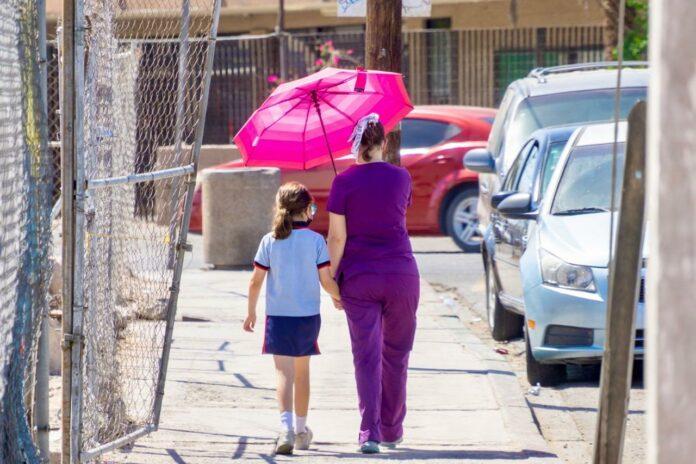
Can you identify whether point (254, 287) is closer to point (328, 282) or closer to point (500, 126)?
point (328, 282)

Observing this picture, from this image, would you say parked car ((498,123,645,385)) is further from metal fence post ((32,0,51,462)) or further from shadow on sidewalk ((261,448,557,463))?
metal fence post ((32,0,51,462))

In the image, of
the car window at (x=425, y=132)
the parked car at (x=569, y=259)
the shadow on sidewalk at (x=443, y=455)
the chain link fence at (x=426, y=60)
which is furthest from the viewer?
the chain link fence at (x=426, y=60)

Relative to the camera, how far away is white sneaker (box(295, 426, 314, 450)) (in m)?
6.19

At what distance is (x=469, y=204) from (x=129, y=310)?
7.87 metres

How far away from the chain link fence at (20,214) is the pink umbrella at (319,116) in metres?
2.44

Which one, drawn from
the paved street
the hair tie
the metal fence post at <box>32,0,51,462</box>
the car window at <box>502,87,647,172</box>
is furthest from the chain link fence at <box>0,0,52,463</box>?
the car window at <box>502,87,647,172</box>

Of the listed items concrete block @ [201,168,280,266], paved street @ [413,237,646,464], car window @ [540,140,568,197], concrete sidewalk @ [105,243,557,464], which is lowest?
paved street @ [413,237,646,464]

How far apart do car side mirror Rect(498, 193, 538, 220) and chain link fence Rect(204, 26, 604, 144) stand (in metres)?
12.3

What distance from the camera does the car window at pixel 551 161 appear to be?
356 inches

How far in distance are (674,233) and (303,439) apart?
4.58m

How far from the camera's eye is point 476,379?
777cm

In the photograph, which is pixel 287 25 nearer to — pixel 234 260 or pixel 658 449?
pixel 234 260

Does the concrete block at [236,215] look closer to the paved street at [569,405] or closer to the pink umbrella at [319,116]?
the paved street at [569,405]

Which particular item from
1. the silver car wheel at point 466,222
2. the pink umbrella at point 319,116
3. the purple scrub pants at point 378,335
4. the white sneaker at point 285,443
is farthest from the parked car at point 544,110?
the white sneaker at point 285,443
